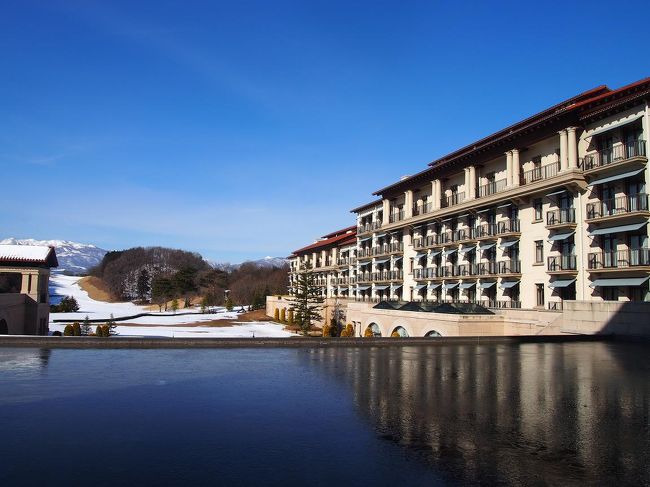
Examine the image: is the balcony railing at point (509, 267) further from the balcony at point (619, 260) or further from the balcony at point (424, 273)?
the balcony at point (424, 273)

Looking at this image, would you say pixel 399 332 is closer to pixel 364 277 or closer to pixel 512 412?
pixel 364 277

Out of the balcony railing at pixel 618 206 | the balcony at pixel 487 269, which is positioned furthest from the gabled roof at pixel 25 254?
the balcony railing at pixel 618 206

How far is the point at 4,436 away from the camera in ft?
22.7

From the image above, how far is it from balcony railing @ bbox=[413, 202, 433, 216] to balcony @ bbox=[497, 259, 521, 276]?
433 inches

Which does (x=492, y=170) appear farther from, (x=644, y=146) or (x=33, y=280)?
(x=33, y=280)

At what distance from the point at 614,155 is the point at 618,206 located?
282 centimetres

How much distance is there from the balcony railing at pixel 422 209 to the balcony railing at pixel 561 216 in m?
14.5

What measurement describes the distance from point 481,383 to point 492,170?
30.2 meters

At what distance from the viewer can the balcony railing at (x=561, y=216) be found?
30.5m

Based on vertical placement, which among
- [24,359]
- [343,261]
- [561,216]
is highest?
[561,216]

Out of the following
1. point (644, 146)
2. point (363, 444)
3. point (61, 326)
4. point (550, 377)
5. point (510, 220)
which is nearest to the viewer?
point (363, 444)

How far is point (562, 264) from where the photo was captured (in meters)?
31.0

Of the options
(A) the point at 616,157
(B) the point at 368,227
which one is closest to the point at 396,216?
(B) the point at 368,227

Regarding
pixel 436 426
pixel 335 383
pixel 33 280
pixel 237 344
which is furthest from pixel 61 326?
pixel 436 426
